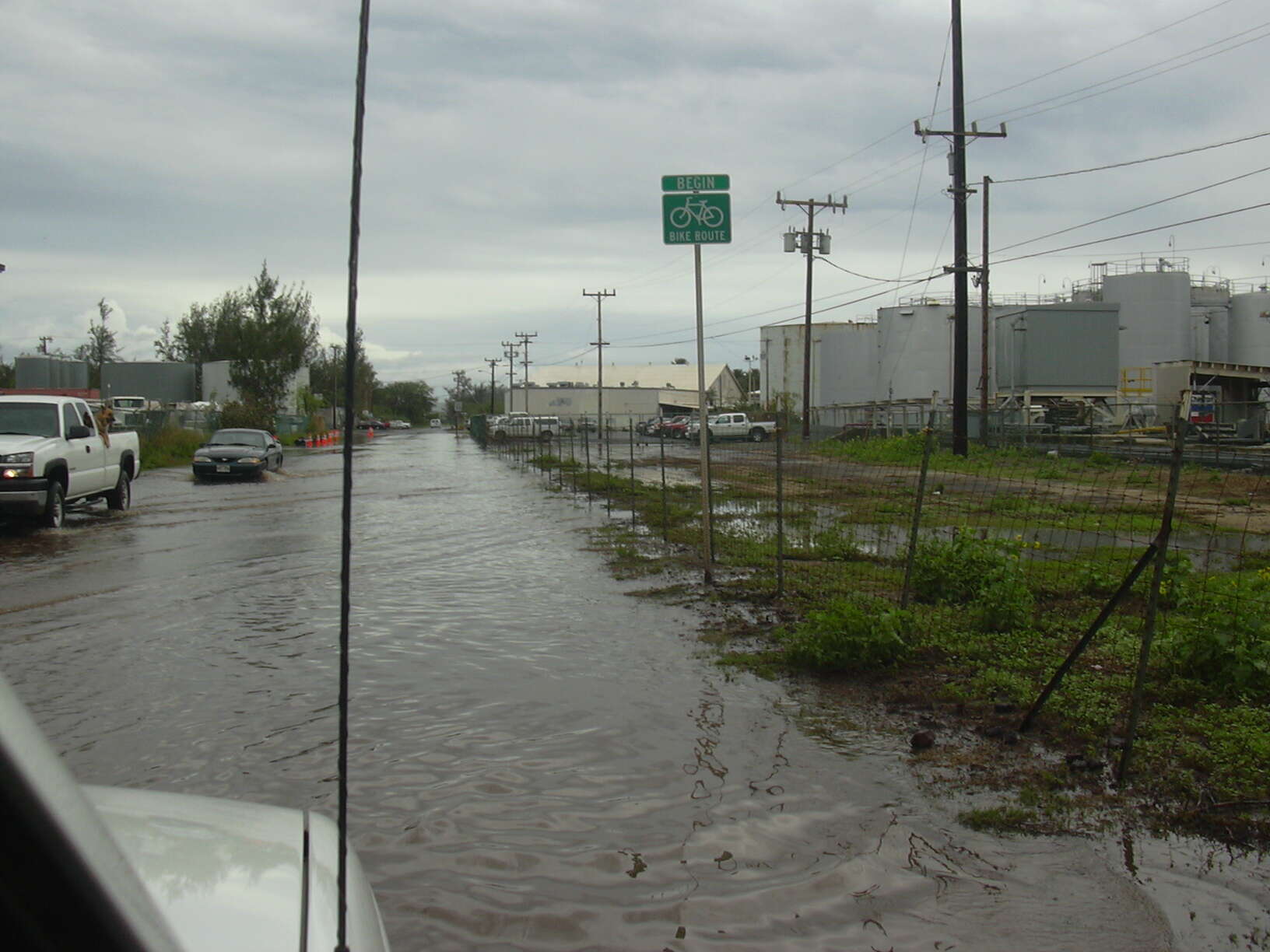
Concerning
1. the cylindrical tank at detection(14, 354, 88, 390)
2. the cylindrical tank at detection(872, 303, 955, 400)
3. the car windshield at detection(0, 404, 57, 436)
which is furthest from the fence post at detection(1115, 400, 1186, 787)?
the cylindrical tank at detection(872, 303, 955, 400)

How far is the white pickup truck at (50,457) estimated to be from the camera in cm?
1457

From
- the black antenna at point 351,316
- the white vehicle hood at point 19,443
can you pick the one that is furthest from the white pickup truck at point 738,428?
the black antenna at point 351,316

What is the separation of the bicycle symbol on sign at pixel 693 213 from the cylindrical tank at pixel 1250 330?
68748mm

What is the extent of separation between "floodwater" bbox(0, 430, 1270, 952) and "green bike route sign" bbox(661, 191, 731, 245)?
3.42 m

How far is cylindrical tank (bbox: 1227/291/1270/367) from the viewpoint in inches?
2670

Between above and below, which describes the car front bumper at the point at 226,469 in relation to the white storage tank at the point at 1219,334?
below

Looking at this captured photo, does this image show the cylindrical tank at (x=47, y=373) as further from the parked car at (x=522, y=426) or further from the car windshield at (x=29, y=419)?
the car windshield at (x=29, y=419)

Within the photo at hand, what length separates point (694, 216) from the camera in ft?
33.0

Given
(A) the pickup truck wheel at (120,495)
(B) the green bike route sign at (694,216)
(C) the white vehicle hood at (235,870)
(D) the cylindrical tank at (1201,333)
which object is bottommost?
(A) the pickup truck wheel at (120,495)

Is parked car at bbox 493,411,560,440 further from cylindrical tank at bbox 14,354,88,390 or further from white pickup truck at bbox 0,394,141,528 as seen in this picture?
white pickup truck at bbox 0,394,141,528

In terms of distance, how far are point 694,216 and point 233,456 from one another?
819 inches

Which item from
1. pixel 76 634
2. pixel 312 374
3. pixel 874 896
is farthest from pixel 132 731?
pixel 312 374

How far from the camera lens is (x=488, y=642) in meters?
7.97

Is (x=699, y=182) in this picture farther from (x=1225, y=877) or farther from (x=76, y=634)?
(x=1225, y=877)
